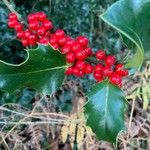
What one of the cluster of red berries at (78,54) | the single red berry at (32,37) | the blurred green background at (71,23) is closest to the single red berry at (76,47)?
the cluster of red berries at (78,54)

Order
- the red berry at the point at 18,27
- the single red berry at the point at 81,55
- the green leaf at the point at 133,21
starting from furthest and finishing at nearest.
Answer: the red berry at the point at 18,27
the single red berry at the point at 81,55
the green leaf at the point at 133,21

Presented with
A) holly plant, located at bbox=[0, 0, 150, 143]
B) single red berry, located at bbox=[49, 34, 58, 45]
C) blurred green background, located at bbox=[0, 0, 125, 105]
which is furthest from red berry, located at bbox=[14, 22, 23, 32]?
blurred green background, located at bbox=[0, 0, 125, 105]

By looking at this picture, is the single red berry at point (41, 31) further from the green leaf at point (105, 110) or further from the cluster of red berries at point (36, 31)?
the green leaf at point (105, 110)

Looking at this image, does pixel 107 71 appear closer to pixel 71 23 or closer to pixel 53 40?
pixel 53 40

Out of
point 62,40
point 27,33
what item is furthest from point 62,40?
point 27,33

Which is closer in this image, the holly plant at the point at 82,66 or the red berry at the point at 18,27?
the holly plant at the point at 82,66


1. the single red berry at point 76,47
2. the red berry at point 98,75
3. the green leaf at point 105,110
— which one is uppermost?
the single red berry at point 76,47

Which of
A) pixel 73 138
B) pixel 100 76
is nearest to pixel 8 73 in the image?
pixel 100 76

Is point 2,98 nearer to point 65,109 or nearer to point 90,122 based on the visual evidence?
point 65,109
